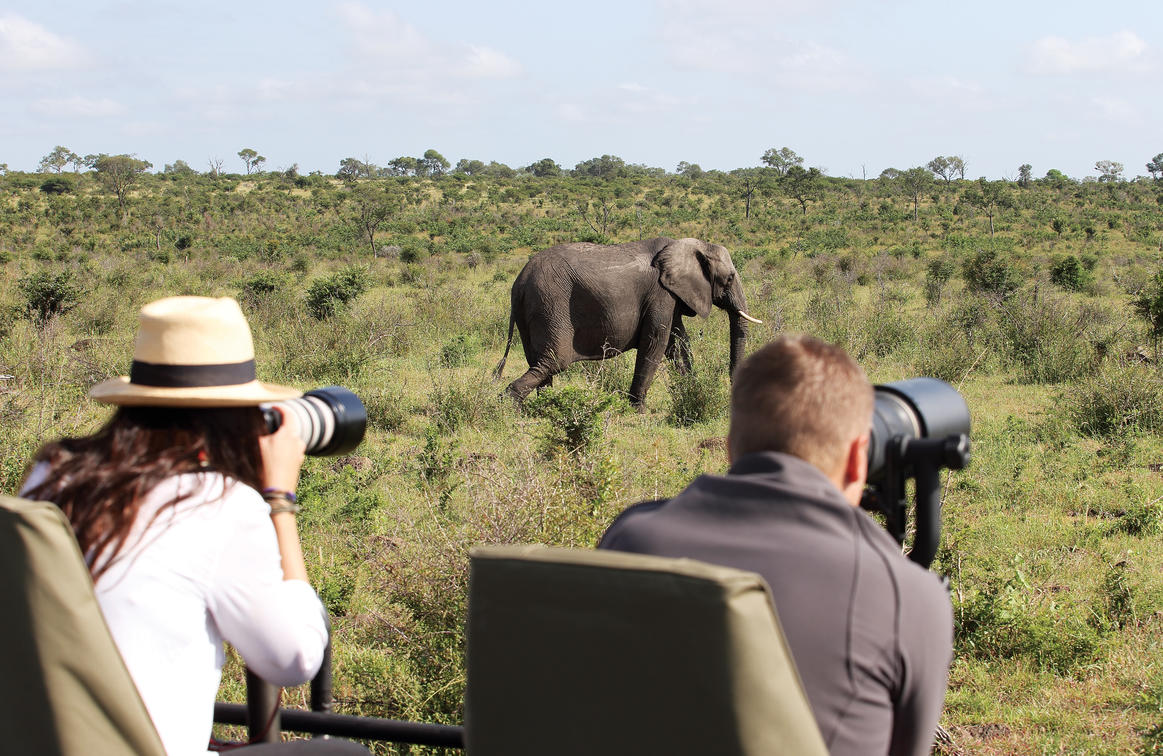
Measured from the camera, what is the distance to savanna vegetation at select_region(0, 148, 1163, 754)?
3.86 meters

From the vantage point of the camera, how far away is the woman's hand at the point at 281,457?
80.4 inches

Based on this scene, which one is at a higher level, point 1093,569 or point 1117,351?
point 1117,351

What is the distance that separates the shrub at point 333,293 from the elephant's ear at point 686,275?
506 centimetres

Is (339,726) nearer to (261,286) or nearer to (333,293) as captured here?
(333,293)

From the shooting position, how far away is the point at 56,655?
158 centimetres

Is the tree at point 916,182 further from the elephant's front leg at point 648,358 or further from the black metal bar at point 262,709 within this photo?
the black metal bar at point 262,709

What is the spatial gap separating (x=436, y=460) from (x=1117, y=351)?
7.16 meters

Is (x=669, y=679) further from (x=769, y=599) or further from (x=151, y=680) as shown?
(x=151, y=680)

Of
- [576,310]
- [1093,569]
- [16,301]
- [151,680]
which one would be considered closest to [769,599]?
[151,680]

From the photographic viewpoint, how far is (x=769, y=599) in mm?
→ 1271

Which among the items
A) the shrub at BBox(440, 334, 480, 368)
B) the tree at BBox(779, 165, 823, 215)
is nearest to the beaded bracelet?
the shrub at BBox(440, 334, 480, 368)

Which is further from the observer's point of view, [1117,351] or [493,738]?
[1117,351]

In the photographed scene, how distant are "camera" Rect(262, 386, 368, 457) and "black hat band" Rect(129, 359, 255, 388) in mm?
201

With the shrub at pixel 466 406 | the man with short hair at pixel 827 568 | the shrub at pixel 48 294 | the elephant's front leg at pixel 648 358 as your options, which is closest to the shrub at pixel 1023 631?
the man with short hair at pixel 827 568
